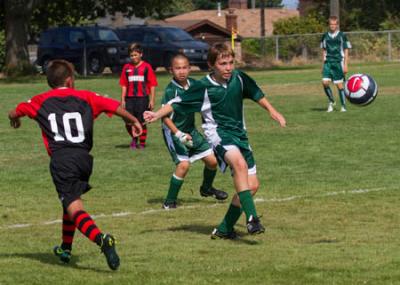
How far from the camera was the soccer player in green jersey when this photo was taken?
31.2ft

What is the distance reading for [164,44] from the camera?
4647 cm

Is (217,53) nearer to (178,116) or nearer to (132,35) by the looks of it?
(178,116)

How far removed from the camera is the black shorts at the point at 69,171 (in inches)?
331

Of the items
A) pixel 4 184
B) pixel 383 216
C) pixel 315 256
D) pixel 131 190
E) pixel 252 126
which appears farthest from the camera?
pixel 252 126

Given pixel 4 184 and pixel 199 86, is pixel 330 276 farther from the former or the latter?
pixel 4 184

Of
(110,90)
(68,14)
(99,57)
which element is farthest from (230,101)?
(68,14)

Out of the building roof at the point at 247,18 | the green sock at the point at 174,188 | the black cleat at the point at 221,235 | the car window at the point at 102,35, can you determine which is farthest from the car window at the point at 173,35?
the building roof at the point at 247,18

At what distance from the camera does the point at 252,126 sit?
2167cm

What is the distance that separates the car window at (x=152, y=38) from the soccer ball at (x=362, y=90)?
31.5 metres

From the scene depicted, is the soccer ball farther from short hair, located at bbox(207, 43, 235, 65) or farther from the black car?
the black car

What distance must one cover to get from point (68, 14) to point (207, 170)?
41.4m

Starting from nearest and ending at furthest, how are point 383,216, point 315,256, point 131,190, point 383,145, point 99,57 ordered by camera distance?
point 315,256 → point 383,216 → point 131,190 → point 383,145 → point 99,57

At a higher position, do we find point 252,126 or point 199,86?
point 199,86

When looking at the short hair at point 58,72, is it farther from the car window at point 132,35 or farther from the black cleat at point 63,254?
the car window at point 132,35
